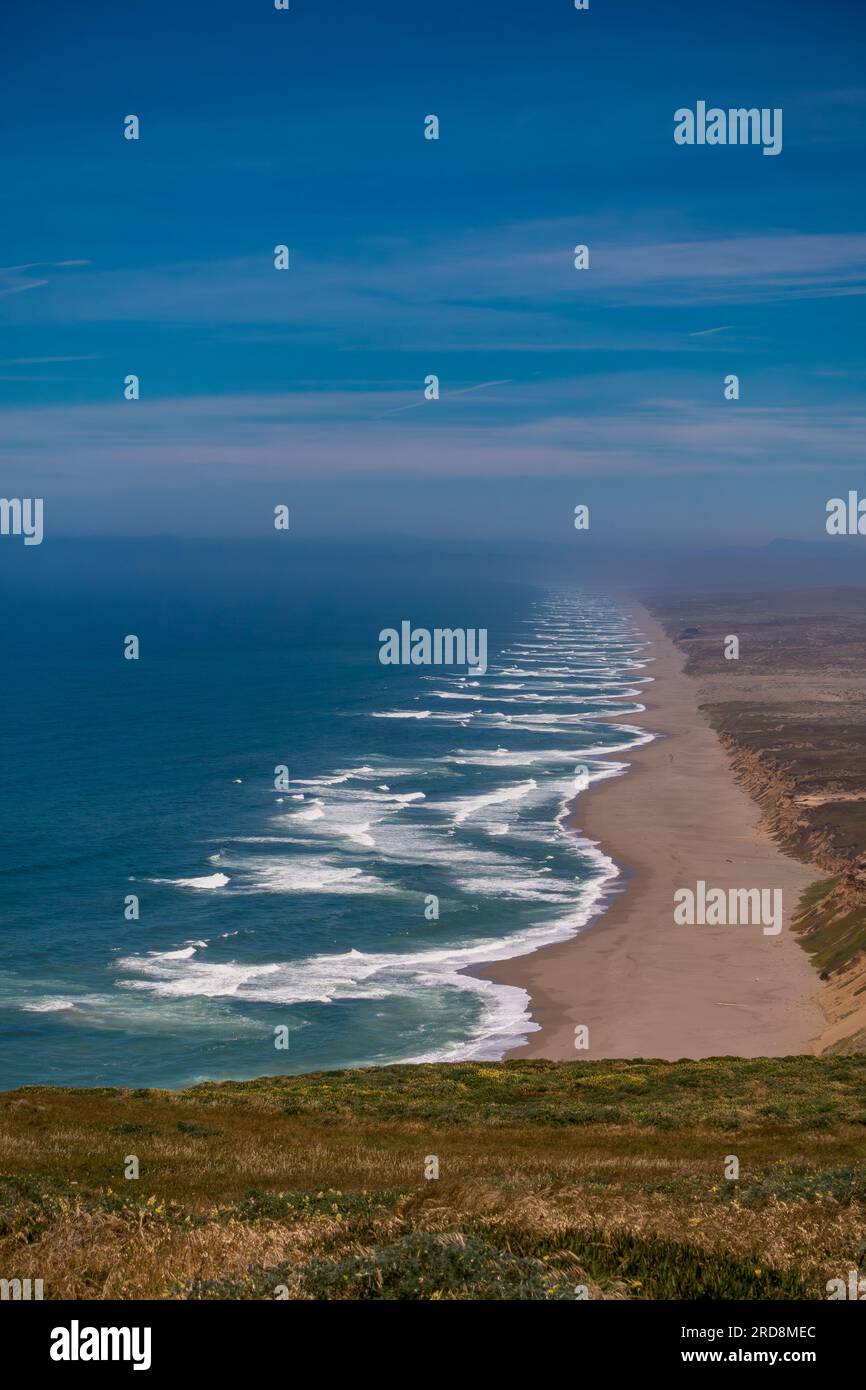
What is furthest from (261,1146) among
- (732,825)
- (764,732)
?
(764,732)

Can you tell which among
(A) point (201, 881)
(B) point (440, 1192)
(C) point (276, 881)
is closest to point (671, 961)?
(C) point (276, 881)

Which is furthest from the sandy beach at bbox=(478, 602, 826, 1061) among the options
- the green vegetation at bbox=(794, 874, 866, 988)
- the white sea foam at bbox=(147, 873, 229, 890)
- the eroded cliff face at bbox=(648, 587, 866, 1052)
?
the white sea foam at bbox=(147, 873, 229, 890)

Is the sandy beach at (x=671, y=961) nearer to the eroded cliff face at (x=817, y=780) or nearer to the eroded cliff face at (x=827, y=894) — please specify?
the eroded cliff face at (x=827, y=894)

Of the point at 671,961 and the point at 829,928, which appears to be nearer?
the point at 671,961

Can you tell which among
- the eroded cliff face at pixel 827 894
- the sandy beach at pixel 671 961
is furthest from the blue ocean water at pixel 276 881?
the eroded cliff face at pixel 827 894

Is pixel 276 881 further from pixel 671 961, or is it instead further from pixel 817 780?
pixel 817 780

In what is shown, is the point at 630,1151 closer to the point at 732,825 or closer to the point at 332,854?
the point at 332,854
